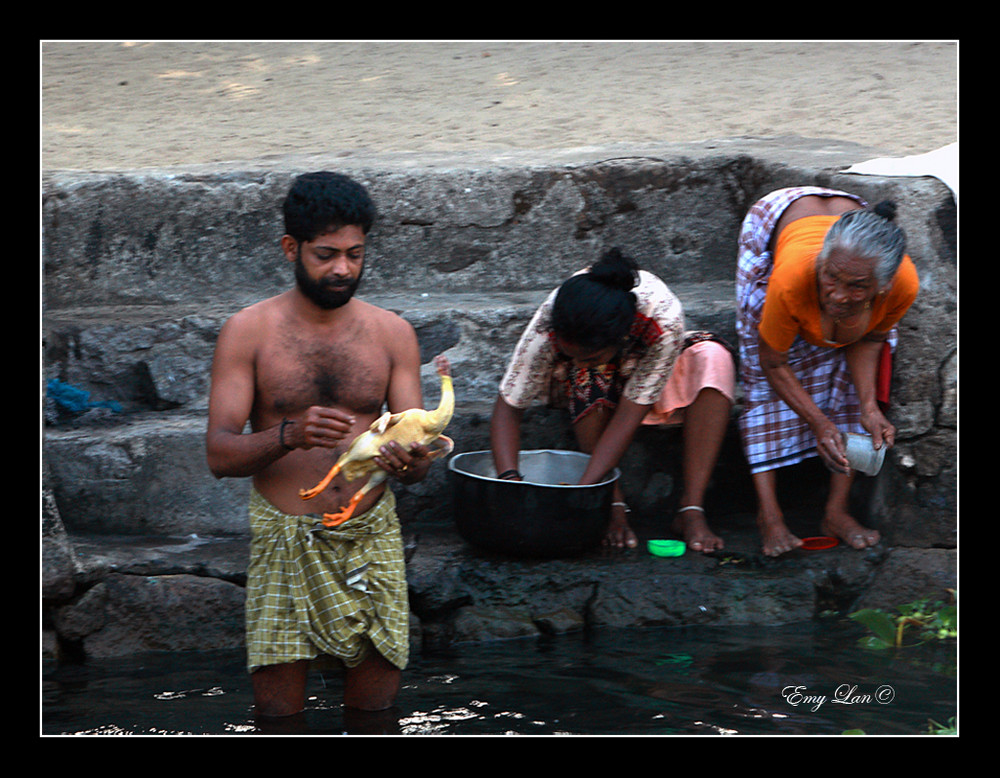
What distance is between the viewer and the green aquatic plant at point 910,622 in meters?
3.72

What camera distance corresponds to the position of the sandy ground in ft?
21.3

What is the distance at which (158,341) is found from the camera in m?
4.46

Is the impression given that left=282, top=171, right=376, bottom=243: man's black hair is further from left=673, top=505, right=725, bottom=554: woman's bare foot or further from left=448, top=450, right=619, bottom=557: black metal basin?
left=673, top=505, right=725, bottom=554: woman's bare foot

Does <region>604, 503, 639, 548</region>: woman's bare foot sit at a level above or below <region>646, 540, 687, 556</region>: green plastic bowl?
above

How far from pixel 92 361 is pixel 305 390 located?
1964mm

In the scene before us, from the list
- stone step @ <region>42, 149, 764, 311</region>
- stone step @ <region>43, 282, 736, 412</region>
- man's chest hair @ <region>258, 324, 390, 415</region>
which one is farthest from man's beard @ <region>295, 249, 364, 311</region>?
stone step @ <region>42, 149, 764, 311</region>

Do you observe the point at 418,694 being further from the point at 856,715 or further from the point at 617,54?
the point at 617,54

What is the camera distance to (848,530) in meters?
4.04

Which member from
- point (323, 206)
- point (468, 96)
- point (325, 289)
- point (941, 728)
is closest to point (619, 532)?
point (941, 728)

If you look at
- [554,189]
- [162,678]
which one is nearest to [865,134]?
[554,189]

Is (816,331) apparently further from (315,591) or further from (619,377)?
(315,591)

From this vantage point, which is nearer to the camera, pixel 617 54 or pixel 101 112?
pixel 101 112

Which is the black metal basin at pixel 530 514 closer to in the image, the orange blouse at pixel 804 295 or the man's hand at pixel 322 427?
the orange blouse at pixel 804 295

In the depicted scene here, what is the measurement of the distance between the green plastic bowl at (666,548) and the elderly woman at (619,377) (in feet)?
0.19
